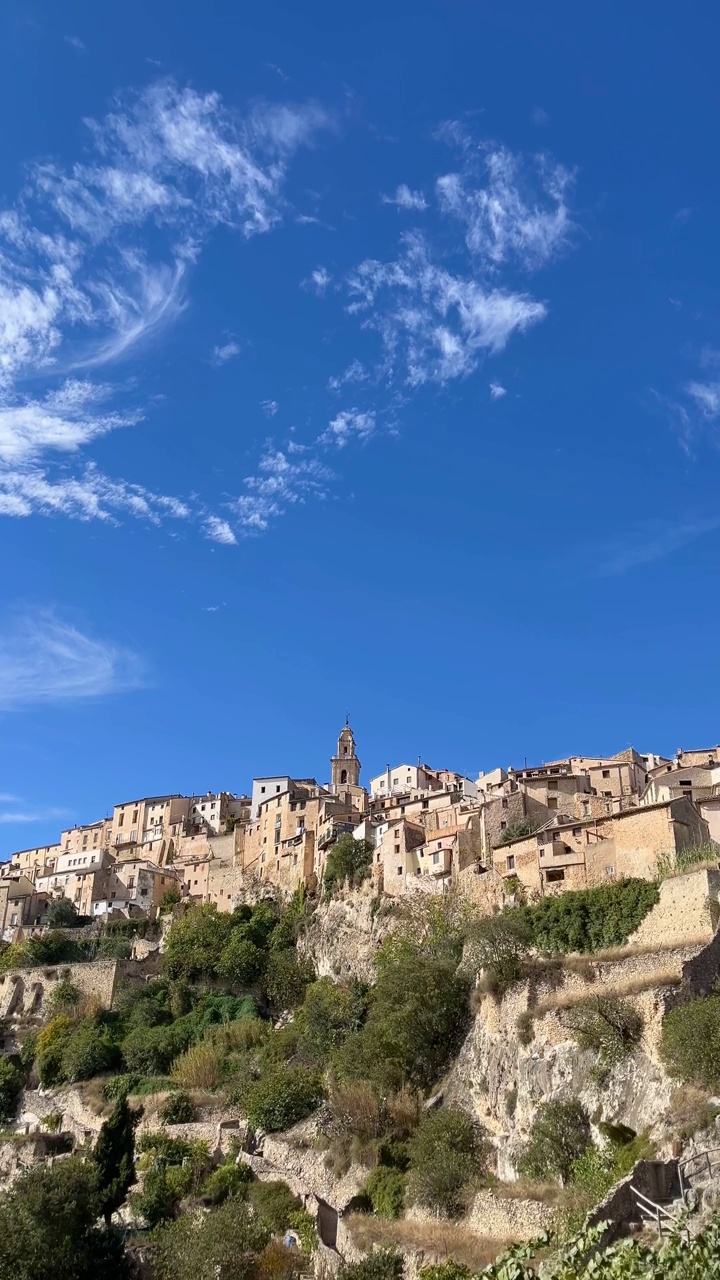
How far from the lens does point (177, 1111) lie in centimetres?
5009

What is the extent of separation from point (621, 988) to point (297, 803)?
1774 inches

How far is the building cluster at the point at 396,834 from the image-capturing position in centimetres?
4612

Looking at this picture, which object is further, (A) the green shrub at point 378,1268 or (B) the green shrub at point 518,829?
(B) the green shrub at point 518,829

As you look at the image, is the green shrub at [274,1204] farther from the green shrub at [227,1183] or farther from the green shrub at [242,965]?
the green shrub at [242,965]

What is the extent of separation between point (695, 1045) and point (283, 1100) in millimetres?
21019

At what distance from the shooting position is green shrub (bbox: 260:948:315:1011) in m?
60.5

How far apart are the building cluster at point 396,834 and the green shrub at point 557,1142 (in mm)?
11893

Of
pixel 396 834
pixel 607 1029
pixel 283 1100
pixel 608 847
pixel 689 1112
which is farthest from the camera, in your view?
pixel 396 834

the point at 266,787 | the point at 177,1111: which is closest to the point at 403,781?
the point at 266,787

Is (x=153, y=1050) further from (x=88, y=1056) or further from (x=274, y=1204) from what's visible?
(x=274, y=1204)

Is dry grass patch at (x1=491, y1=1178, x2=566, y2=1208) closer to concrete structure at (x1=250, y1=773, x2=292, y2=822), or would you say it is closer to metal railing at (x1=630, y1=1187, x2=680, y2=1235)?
metal railing at (x1=630, y1=1187, x2=680, y2=1235)

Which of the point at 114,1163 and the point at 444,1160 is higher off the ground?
the point at 114,1163

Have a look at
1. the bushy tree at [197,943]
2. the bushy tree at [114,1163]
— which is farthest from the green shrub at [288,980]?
the bushy tree at [114,1163]

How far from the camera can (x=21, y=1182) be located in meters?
37.2
